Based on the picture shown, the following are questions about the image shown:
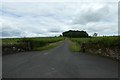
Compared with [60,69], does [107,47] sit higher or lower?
higher

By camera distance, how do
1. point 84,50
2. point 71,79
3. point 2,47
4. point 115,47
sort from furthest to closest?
point 84,50, point 2,47, point 115,47, point 71,79

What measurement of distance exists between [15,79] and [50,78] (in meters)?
1.53

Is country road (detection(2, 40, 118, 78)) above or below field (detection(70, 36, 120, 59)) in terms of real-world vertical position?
below

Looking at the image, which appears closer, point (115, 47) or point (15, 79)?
point (15, 79)

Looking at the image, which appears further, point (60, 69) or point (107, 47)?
point (107, 47)

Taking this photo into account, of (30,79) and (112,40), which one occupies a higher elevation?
(112,40)

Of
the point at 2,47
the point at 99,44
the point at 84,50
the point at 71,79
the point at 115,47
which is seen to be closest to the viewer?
the point at 71,79

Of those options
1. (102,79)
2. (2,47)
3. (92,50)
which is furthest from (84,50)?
(102,79)

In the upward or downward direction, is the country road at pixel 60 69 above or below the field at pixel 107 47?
below

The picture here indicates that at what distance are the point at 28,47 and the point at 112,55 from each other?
18406mm

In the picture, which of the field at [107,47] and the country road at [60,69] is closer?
the country road at [60,69]

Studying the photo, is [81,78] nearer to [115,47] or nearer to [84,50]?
[115,47]

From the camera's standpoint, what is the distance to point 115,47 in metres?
13.7

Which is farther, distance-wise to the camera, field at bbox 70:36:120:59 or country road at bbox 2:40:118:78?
field at bbox 70:36:120:59
